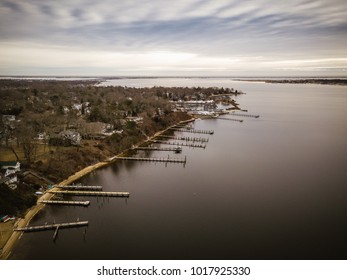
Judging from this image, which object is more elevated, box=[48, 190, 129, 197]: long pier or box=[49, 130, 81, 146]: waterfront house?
box=[49, 130, 81, 146]: waterfront house

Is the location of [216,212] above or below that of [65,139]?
below

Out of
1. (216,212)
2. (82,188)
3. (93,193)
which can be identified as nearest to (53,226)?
(93,193)

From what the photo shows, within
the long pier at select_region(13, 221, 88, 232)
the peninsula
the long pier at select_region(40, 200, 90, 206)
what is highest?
the peninsula

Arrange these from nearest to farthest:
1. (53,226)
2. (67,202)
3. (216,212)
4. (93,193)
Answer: (53,226) < (216,212) < (67,202) < (93,193)

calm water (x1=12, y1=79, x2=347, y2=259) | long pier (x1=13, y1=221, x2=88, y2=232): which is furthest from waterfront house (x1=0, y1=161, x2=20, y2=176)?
long pier (x1=13, y1=221, x2=88, y2=232)

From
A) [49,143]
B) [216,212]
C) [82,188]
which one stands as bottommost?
[82,188]

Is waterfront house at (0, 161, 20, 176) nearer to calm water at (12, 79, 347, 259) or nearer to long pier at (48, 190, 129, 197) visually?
long pier at (48, 190, 129, 197)

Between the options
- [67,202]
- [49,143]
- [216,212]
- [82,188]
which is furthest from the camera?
[49,143]

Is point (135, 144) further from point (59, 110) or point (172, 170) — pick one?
point (59, 110)

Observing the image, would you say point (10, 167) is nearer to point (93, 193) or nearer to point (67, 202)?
point (67, 202)

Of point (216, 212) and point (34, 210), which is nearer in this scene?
point (216, 212)
